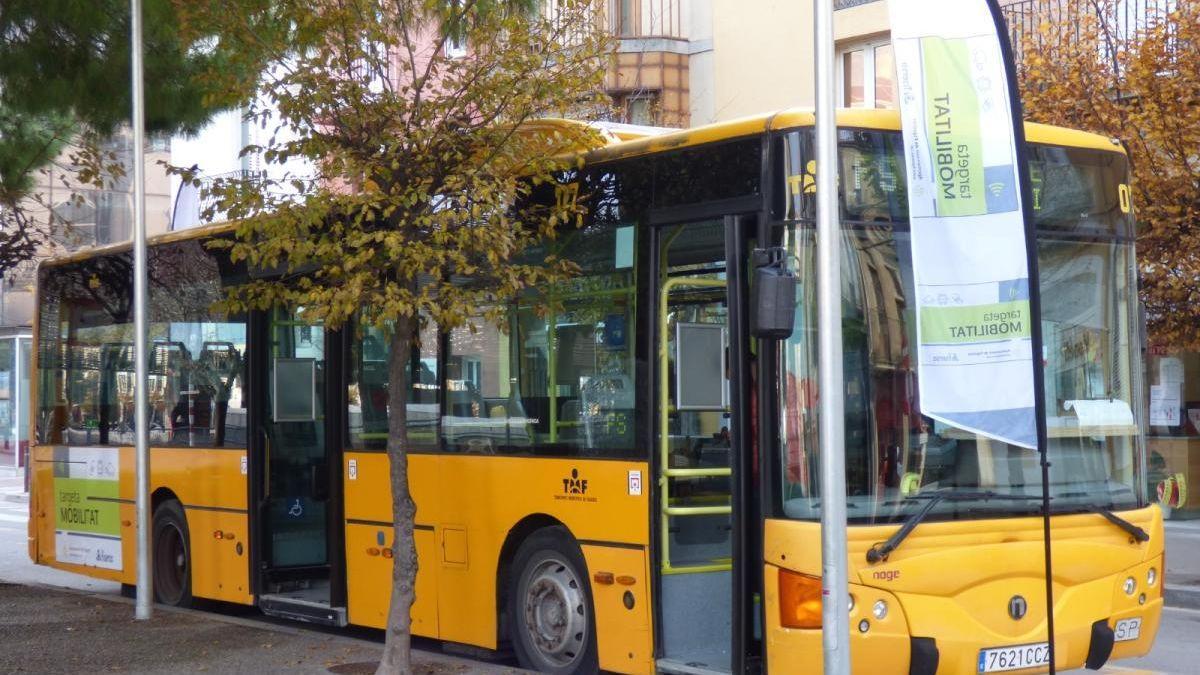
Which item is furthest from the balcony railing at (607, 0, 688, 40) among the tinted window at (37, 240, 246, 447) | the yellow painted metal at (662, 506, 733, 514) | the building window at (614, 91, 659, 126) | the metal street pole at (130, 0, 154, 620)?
the yellow painted metal at (662, 506, 733, 514)

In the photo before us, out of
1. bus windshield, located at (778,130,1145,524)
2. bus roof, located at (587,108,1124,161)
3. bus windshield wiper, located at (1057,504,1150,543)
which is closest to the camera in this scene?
bus windshield, located at (778,130,1145,524)

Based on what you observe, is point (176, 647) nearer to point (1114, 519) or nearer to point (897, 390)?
point (897, 390)

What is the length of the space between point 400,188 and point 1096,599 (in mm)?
4399

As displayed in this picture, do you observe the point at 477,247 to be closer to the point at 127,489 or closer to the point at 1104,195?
the point at 1104,195

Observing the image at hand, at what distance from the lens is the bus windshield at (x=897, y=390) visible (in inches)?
304

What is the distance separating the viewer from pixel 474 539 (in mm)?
10172

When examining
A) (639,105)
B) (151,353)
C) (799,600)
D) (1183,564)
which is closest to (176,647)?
(151,353)

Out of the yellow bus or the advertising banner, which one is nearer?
the yellow bus

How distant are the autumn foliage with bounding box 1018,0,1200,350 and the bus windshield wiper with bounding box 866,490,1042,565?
7.57 meters

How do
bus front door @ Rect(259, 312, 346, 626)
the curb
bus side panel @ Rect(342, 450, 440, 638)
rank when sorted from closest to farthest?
1. bus side panel @ Rect(342, 450, 440, 638)
2. bus front door @ Rect(259, 312, 346, 626)
3. the curb

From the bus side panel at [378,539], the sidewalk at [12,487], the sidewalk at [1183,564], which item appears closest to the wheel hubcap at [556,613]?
the bus side panel at [378,539]

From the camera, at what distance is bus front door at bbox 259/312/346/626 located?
40.2 feet

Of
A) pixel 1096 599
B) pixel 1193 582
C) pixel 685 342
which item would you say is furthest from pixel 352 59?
pixel 1193 582

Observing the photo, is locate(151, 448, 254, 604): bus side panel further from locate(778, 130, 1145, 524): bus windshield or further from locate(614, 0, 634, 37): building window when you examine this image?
locate(614, 0, 634, 37): building window
